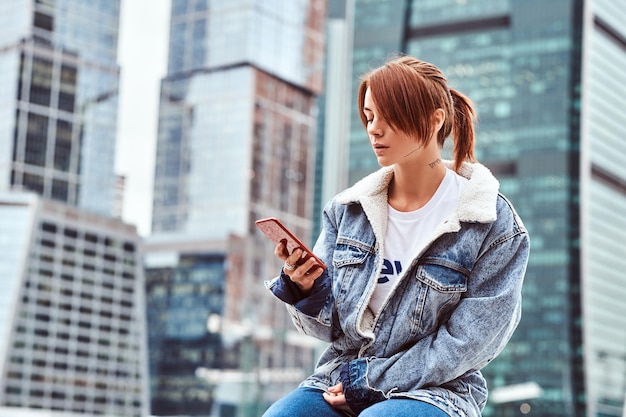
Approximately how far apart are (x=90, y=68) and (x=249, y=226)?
18887 millimetres

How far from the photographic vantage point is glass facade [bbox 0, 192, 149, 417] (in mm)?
71625

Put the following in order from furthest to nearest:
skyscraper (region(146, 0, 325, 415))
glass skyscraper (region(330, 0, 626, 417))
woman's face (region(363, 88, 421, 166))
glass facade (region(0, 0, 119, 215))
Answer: glass facade (region(0, 0, 119, 215)), skyscraper (region(146, 0, 325, 415)), glass skyscraper (region(330, 0, 626, 417)), woman's face (region(363, 88, 421, 166))

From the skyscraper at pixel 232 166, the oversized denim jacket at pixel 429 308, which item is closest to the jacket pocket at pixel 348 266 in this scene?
the oversized denim jacket at pixel 429 308

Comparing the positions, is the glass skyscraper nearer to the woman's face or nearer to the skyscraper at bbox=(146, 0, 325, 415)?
the skyscraper at bbox=(146, 0, 325, 415)

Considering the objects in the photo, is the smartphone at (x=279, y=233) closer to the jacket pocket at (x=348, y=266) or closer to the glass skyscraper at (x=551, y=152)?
the jacket pocket at (x=348, y=266)

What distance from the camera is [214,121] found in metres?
92.1

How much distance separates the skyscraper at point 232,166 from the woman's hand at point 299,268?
74.4 m

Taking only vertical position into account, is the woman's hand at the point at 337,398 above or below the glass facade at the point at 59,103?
below

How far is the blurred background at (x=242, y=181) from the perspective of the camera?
57.9 meters

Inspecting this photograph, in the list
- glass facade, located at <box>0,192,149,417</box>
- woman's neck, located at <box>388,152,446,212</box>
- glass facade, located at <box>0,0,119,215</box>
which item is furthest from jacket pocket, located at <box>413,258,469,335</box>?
glass facade, located at <box>0,0,119,215</box>

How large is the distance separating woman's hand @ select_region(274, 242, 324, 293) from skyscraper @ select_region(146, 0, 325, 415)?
2927 inches

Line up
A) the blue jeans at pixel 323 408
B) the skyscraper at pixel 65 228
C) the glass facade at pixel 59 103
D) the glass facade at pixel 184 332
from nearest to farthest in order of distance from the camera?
the blue jeans at pixel 323 408 → the skyscraper at pixel 65 228 → the glass facade at pixel 184 332 → the glass facade at pixel 59 103

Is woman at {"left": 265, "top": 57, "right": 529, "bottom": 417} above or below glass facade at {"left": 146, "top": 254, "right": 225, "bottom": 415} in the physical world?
above

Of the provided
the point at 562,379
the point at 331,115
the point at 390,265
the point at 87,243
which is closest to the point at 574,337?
the point at 562,379
